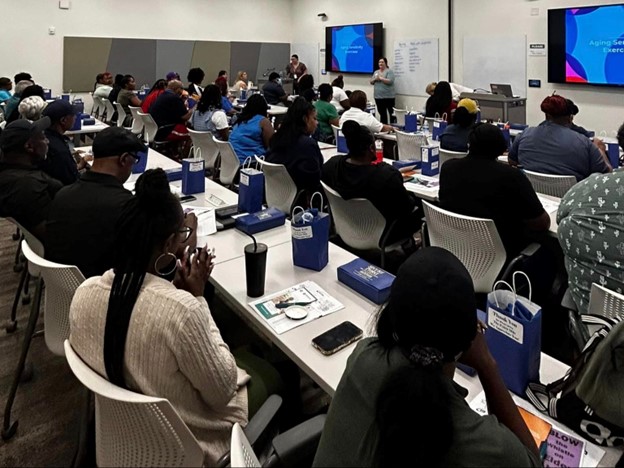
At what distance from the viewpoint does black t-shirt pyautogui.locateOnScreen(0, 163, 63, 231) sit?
7.56 ft

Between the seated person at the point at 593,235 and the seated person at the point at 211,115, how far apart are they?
4.05 meters

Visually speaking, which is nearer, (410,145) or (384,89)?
(410,145)

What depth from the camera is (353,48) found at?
1026 cm

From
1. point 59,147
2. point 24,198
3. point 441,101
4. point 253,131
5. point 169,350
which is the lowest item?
point 169,350

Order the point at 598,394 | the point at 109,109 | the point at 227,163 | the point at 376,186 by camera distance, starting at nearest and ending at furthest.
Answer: the point at 598,394 → the point at 376,186 → the point at 227,163 → the point at 109,109

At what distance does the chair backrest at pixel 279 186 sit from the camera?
336cm

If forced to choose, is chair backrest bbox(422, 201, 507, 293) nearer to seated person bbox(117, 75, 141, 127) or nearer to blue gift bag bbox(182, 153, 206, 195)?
blue gift bag bbox(182, 153, 206, 195)

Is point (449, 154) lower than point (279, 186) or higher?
higher

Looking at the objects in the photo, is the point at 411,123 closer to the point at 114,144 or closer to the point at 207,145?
the point at 207,145

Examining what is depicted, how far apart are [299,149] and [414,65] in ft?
21.3

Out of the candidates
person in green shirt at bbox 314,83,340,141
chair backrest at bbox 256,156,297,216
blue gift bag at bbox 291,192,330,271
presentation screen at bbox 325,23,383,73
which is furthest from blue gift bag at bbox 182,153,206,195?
presentation screen at bbox 325,23,383,73

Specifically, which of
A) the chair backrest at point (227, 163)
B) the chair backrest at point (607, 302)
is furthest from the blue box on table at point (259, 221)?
the chair backrest at point (227, 163)

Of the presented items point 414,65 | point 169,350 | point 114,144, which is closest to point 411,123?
point 114,144

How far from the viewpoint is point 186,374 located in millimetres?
1203
